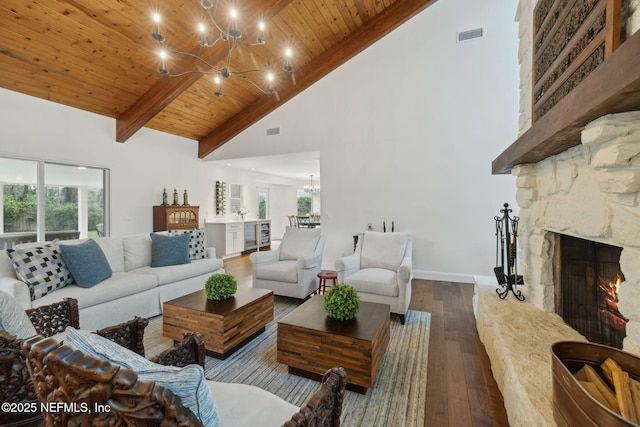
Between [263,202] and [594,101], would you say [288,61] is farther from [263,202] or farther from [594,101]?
[263,202]

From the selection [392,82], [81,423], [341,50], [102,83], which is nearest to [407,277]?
[81,423]

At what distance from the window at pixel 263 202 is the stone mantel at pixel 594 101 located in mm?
8534

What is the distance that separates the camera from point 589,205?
1.45 metres

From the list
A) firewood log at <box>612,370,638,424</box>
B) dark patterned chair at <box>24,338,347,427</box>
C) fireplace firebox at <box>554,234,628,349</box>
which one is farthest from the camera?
fireplace firebox at <box>554,234,628,349</box>

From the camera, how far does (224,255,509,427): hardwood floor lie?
1.70m

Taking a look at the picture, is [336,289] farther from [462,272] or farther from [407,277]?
[462,272]

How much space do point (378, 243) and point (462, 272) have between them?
1.80 meters

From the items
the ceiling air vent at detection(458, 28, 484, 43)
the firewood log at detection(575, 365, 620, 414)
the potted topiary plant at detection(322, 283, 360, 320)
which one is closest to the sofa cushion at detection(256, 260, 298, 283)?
the potted topiary plant at detection(322, 283, 360, 320)

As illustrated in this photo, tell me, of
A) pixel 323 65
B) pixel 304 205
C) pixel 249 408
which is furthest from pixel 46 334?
pixel 304 205

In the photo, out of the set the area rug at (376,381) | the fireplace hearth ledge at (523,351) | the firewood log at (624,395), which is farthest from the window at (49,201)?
the firewood log at (624,395)

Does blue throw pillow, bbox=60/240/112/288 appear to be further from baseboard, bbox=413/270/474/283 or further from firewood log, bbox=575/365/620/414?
baseboard, bbox=413/270/474/283

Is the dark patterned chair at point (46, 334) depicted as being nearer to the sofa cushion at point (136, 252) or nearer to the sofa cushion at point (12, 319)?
the sofa cushion at point (12, 319)

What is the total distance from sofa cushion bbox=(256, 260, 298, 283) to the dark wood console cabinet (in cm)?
280

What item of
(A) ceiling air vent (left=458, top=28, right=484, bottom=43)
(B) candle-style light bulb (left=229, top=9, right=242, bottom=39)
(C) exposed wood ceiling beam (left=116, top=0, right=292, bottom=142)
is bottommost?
(B) candle-style light bulb (left=229, top=9, right=242, bottom=39)
